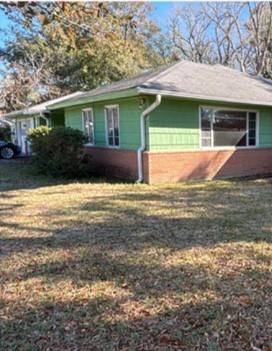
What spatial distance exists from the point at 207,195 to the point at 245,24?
23852 mm

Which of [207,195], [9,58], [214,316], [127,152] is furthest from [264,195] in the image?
[9,58]

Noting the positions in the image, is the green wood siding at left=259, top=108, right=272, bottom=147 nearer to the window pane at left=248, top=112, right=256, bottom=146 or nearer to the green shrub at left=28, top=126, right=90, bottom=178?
the window pane at left=248, top=112, right=256, bottom=146

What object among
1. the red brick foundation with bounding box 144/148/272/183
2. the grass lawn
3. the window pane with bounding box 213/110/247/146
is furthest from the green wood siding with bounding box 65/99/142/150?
the grass lawn

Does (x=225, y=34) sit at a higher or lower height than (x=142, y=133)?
higher

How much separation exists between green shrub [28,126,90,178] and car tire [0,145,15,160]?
827cm

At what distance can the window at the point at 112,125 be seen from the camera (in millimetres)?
11266

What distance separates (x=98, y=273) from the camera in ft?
12.9

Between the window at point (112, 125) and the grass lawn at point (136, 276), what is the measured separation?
14.1 ft

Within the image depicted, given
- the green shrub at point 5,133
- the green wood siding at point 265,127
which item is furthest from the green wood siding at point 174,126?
the green shrub at point 5,133

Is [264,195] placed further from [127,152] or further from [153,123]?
[127,152]

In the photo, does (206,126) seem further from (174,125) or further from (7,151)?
(7,151)

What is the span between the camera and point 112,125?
11.5m

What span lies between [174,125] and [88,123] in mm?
3897

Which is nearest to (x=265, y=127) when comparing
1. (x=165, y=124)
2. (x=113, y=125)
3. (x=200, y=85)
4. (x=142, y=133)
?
(x=200, y=85)
